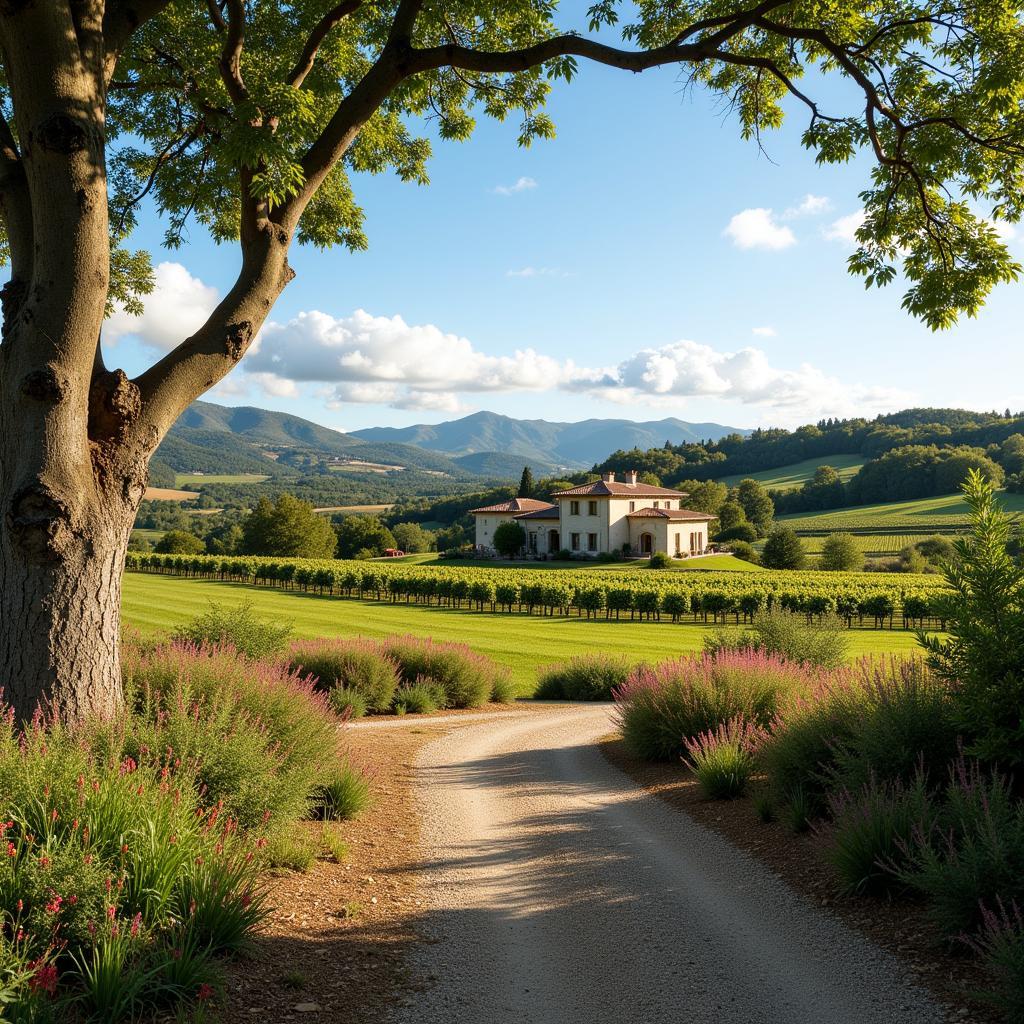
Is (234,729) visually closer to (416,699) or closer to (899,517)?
(416,699)

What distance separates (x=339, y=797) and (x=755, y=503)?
3923 inches

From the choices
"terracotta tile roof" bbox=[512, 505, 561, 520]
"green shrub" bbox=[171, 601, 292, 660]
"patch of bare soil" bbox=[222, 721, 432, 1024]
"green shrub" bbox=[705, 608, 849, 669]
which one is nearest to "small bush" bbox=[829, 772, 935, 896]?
"patch of bare soil" bbox=[222, 721, 432, 1024]

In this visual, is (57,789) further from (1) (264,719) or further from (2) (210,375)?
(2) (210,375)

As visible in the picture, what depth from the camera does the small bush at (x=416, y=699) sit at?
14461 mm

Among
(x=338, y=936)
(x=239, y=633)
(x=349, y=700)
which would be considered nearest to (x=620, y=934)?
(x=338, y=936)

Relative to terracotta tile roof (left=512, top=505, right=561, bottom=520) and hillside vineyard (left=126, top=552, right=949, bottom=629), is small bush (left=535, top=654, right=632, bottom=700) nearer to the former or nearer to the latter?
hillside vineyard (left=126, top=552, right=949, bottom=629)

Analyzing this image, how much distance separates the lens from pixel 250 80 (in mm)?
8516

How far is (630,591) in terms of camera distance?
44.2 metres

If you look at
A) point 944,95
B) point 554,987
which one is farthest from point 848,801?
point 944,95

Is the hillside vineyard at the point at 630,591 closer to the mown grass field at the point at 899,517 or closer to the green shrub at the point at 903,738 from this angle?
the mown grass field at the point at 899,517

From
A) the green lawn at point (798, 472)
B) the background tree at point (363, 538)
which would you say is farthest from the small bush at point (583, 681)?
the green lawn at point (798, 472)

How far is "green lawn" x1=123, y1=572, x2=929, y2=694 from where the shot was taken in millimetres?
28969

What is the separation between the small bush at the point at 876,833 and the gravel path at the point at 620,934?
35 cm

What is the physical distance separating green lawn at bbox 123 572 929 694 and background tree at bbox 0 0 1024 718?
15.0m
